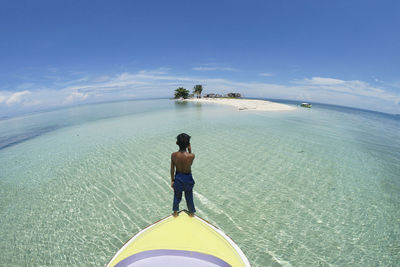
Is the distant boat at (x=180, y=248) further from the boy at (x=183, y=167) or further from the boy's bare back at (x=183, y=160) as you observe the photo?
the boy's bare back at (x=183, y=160)

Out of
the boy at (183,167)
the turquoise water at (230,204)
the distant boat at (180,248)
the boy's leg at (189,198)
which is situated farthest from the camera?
the turquoise water at (230,204)

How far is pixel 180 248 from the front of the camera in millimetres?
2883

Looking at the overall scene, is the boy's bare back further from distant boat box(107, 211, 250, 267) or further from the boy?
distant boat box(107, 211, 250, 267)

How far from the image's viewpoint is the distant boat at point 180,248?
270cm

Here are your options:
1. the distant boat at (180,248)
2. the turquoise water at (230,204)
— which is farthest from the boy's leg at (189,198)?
the turquoise water at (230,204)

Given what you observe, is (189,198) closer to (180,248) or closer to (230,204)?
(180,248)

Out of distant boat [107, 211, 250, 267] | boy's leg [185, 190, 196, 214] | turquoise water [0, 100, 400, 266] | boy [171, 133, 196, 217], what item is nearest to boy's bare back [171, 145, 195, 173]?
boy [171, 133, 196, 217]

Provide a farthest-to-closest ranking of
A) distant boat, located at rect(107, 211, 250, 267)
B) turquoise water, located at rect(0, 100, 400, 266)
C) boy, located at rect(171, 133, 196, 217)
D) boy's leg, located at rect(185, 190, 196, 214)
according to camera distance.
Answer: turquoise water, located at rect(0, 100, 400, 266) < boy's leg, located at rect(185, 190, 196, 214) < boy, located at rect(171, 133, 196, 217) < distant boat, located at rect(107, 211, 250, 267)

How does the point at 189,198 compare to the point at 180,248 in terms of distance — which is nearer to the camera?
the point at 180,248

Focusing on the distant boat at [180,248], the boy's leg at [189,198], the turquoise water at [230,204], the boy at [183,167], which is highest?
the boy at [183,167]

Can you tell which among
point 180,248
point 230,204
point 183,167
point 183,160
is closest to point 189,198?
point 183,167

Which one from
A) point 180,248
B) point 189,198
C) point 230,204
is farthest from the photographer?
point 230,204

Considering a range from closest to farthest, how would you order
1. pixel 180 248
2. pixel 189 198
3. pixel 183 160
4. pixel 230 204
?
1. pixel 180 248
2. pixel 183 160
3. pixel 189 198
4. pixel 230 204

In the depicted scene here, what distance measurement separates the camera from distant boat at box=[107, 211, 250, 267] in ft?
8.84
